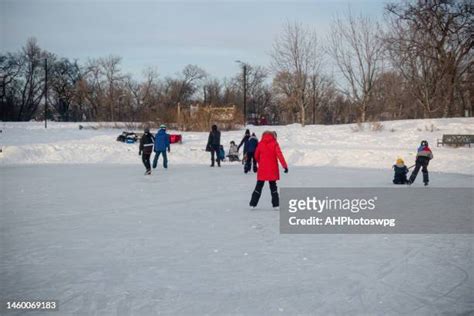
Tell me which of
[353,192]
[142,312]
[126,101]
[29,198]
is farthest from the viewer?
[126,101]

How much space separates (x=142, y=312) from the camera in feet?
13.2

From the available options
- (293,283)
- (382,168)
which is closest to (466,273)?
(293,283)

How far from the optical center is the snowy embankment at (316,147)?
20.1 metres

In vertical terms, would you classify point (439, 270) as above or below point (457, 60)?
below

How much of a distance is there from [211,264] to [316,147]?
19425mm

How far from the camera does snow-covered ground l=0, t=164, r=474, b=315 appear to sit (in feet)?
14.0

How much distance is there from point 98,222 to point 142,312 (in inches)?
169

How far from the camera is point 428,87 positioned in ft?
111

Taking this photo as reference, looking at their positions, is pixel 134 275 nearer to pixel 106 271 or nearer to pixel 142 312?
pixel 106 271

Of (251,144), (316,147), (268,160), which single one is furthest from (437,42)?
(268,160)

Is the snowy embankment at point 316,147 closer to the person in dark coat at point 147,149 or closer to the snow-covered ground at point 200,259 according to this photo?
the person in dark coat at point 147,149

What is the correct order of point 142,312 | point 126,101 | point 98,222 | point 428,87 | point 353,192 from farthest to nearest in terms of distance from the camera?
point 126,101, point 428,87, point 353,192, point 98,222, point 142,312

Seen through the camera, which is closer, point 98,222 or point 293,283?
point 293,283

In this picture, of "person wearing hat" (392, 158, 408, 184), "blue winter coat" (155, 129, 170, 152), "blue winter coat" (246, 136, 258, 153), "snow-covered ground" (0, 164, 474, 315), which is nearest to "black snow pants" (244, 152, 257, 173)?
"blue winter coat" (246, 136, 258, 153)
